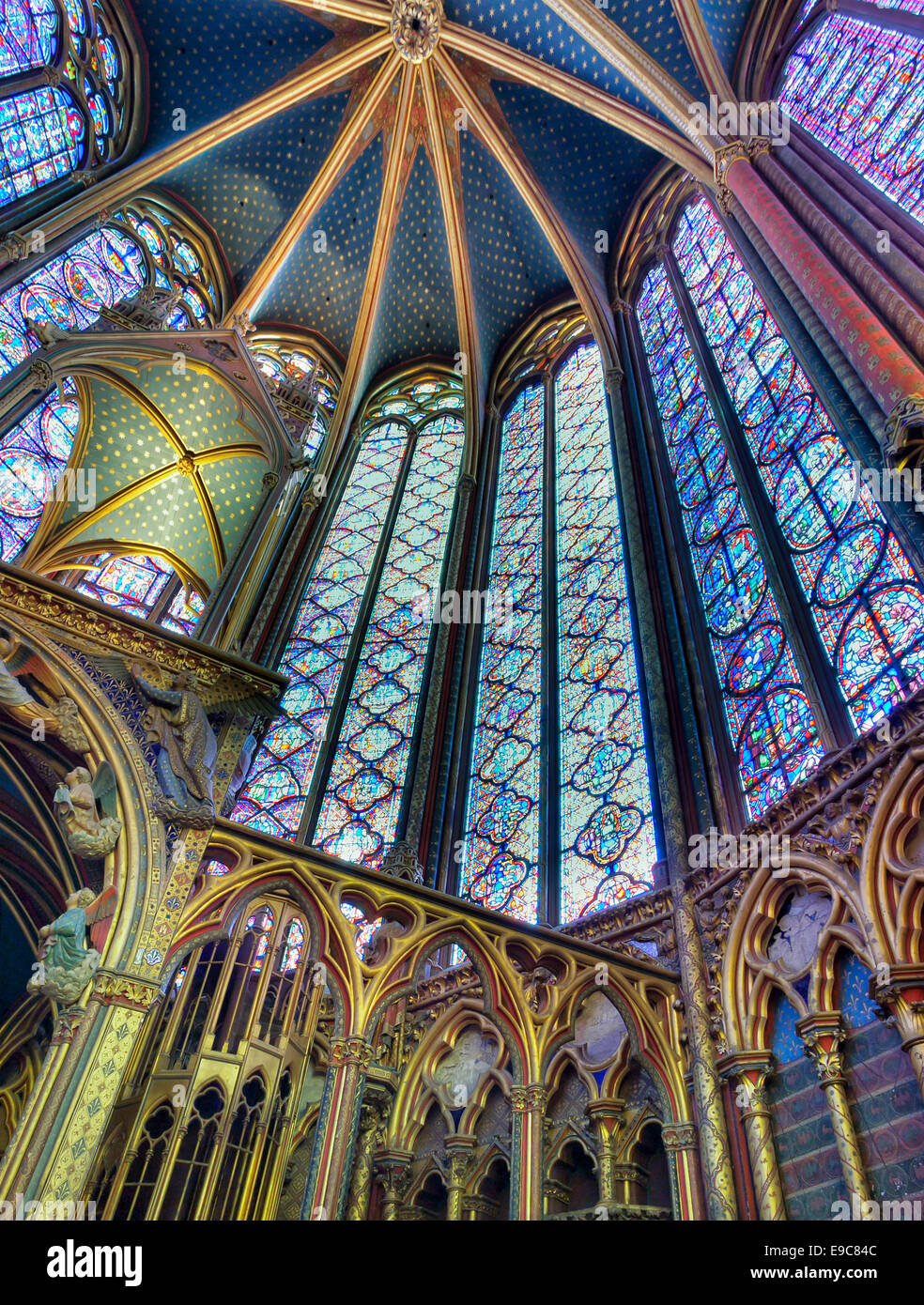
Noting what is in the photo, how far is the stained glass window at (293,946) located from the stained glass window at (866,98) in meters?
9.29

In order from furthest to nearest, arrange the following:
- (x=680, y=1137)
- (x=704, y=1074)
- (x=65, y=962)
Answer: (x=704, y=1074) < (x=680, y=1137) < (x=65, y=962)

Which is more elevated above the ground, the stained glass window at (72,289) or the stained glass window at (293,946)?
the stained glass window at (72,289)

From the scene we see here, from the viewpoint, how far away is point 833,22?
983 centimetres

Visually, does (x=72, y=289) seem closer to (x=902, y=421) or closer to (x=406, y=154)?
(x=406, y=154)

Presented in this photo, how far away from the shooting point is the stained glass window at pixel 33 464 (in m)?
10.5

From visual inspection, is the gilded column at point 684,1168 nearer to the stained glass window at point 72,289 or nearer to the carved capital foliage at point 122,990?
the carved capital foliage at point 122,990

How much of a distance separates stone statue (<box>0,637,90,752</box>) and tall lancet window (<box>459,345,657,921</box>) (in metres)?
4.50

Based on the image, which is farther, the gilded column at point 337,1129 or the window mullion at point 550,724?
the window mullion at point 550,724

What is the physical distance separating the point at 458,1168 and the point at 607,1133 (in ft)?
4.48

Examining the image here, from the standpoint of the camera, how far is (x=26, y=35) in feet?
36.0

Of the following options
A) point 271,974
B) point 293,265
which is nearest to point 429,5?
point 293,265

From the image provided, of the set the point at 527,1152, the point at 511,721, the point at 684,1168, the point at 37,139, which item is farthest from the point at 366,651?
the point at 37,139

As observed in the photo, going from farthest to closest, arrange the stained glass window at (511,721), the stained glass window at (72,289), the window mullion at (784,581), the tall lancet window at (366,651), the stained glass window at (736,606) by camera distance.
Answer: the stained glass window at (72,289)
the tall lancet window at (366,651)
the stained glass window at (511,721)
the stained glass window at (736,606)
the window mullion at (784,581)

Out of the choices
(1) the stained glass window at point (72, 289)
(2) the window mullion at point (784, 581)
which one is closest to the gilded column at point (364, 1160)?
(2) the window mullion at point (784, 581)
